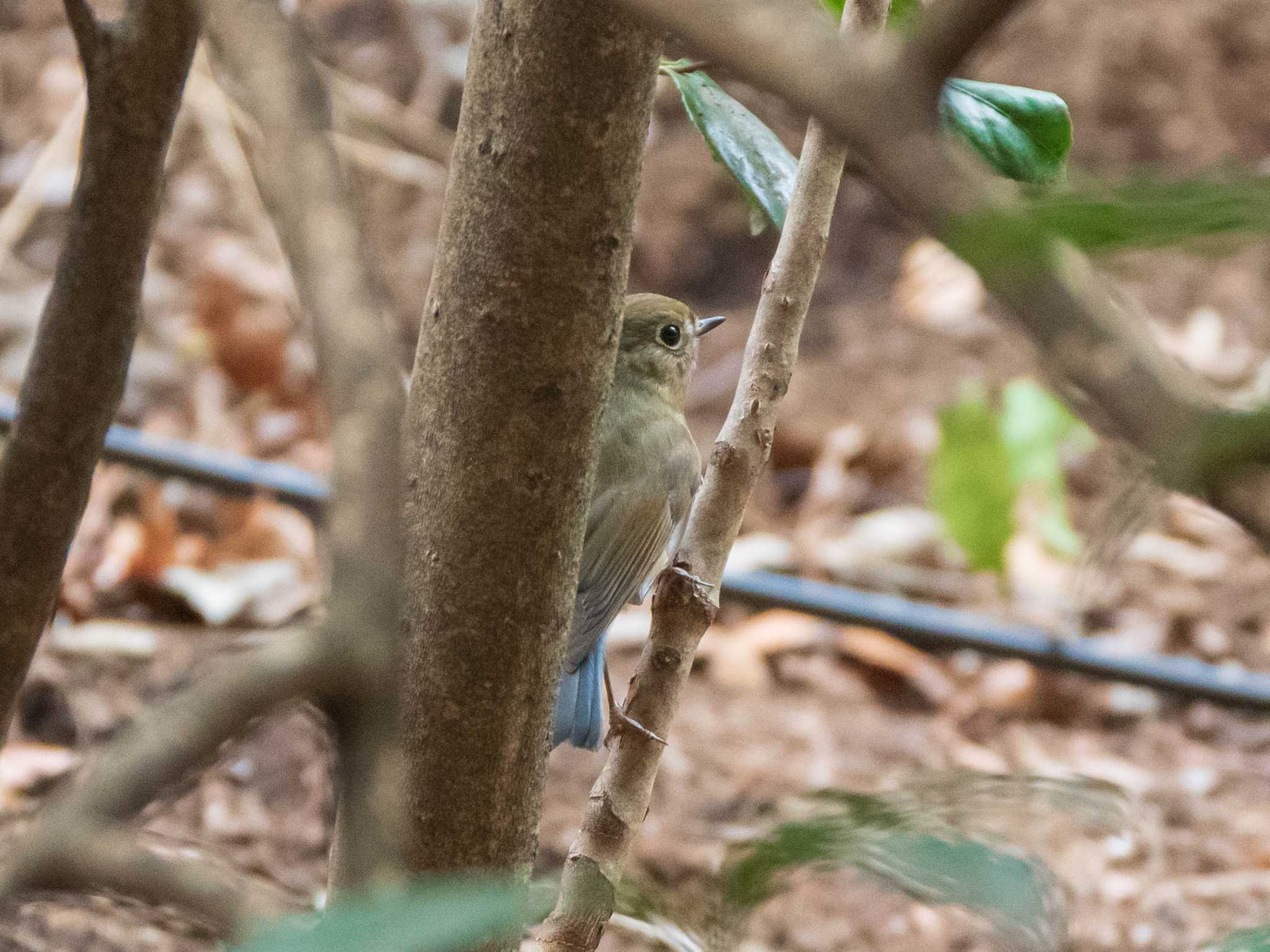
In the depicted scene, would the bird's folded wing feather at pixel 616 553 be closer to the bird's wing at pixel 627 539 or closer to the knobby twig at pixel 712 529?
the bird's wing at pixel 627 539

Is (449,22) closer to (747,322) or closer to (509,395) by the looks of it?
(747,322)

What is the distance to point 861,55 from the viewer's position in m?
0.42

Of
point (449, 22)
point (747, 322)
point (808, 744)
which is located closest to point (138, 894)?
point (808, 744)

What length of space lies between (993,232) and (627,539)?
1.88 meters

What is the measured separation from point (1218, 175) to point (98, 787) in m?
0.44

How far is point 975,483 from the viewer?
11.3 ft

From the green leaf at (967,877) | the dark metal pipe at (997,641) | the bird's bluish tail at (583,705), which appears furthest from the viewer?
the dark metal pipe at (997,641)

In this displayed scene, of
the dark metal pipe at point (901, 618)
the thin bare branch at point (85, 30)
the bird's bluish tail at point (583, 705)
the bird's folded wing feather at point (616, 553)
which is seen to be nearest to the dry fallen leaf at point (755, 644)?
the dark metal pipe at point (901, 618)

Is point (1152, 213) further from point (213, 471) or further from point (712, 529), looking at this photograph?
point (213, 471)

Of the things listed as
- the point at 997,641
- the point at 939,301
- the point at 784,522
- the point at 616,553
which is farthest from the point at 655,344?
the point at 939,301

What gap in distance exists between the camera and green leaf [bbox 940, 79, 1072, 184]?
4.00ft

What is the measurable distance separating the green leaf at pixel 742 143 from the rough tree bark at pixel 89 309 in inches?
18.0

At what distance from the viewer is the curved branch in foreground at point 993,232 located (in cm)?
39

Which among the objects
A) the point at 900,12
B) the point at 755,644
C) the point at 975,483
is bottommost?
the point at 755,644
